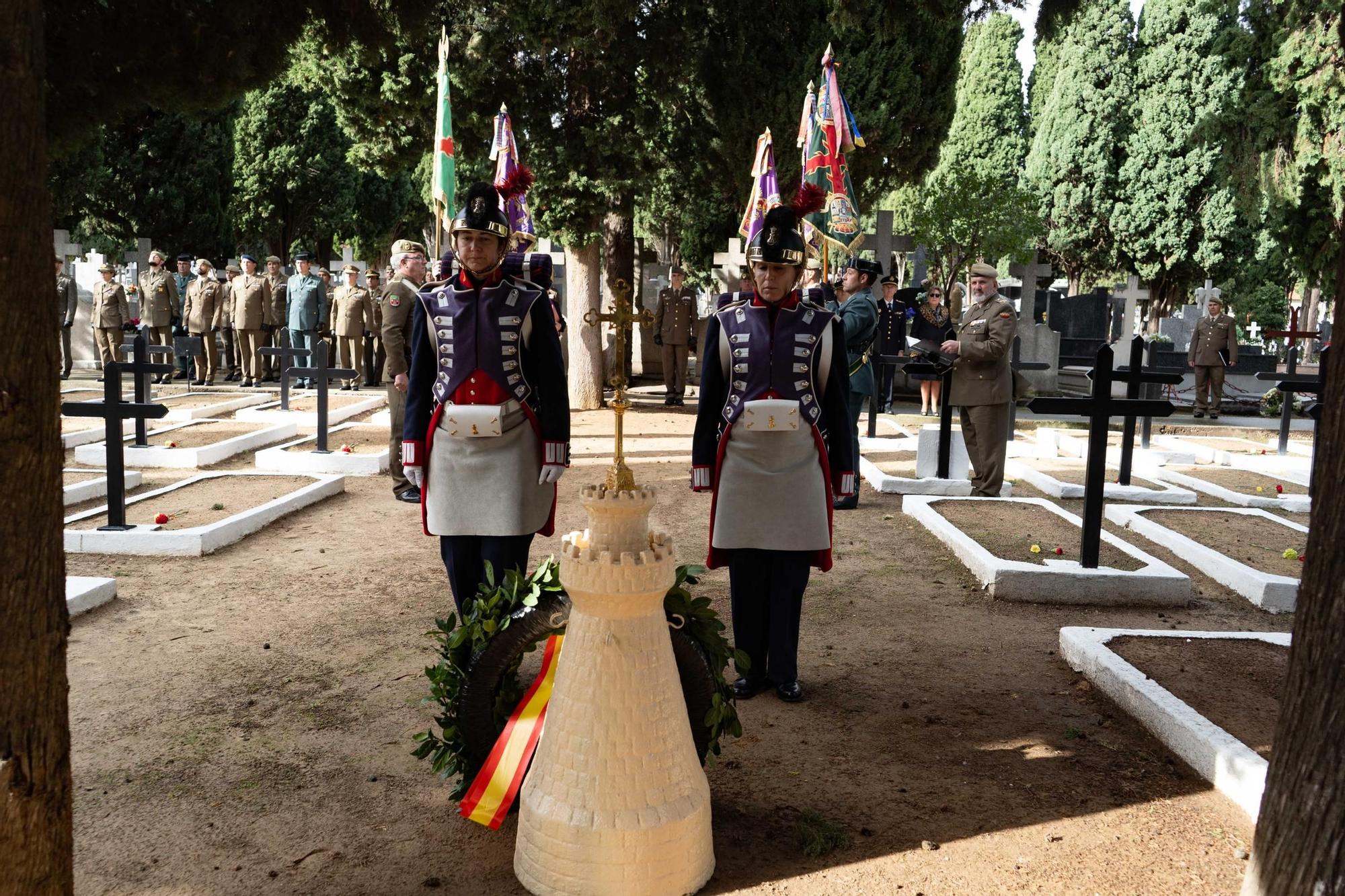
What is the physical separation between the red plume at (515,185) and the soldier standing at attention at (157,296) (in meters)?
16.5

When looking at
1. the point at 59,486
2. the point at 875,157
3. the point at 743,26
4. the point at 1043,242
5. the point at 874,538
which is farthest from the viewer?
the point at 1043,242

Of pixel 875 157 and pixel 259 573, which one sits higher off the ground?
pixel 875 157

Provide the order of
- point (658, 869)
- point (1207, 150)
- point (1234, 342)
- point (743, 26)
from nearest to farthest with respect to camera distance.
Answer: point (658, 869), point (743, 26), point (1234, 342), point (1207, 150)

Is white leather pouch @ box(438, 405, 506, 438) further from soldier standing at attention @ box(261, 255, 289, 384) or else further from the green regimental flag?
soldier standing at attention @ box(261, 255, 289, 384)

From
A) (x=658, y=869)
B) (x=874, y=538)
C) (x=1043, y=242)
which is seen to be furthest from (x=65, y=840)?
(x=1043, y=242)

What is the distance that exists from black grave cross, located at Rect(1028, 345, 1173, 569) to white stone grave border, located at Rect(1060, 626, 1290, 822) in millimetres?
843

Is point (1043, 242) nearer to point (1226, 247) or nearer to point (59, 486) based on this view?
point (1226, 247)

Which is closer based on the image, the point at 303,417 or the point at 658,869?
the point at 658,869

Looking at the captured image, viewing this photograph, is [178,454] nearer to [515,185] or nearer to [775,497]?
[515,185]

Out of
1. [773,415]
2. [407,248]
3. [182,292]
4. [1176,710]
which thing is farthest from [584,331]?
[1176,710]

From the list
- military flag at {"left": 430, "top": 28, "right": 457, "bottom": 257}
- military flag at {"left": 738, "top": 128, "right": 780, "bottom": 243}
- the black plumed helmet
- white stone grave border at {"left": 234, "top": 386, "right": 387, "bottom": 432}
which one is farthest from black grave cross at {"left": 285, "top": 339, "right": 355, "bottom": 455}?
the black plumed helmet

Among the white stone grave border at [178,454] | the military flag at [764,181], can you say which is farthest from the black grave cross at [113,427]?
the military flag at [764,181]

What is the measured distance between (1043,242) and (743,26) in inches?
Answer: 932

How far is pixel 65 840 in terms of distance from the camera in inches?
107
